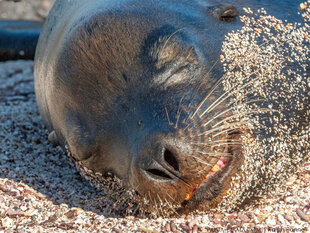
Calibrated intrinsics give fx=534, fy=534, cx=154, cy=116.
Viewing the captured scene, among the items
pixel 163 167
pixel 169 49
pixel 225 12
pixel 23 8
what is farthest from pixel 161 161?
pixel 23 8

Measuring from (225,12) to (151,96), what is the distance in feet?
2.66

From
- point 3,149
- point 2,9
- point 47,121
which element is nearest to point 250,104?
point 47,121

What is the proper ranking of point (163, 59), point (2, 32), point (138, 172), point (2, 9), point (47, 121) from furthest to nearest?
1. point (2, 9)
2. point (2, 32)
3. point (47, 121)
4. point (163, 59)
5. point (138, 172)

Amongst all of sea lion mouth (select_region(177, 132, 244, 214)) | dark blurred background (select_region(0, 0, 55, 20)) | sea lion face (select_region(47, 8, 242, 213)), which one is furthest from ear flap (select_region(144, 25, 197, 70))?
dark blurred background (select_region(0, 0, 55, 20))

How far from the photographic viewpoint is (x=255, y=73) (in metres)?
3.21

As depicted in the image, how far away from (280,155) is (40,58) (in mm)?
2327

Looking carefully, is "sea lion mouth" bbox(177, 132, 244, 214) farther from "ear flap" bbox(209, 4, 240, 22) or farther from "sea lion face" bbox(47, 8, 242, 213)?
"ear flap" bbox(209, 4, 240, 22)

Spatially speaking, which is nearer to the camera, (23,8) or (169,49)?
(169,49)

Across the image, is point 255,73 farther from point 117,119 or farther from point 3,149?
point 3,149

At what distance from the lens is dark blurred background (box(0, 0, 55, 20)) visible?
9.62m

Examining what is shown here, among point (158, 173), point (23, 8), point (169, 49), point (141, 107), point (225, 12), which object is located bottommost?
point (23, 8)

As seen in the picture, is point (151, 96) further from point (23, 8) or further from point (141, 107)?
point (23, 8)

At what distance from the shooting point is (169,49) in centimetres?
320

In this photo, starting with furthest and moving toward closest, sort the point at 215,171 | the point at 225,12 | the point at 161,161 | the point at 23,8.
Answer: the point at 23,8
the point at 225,12
the point at 215,171
the point at 161,161
